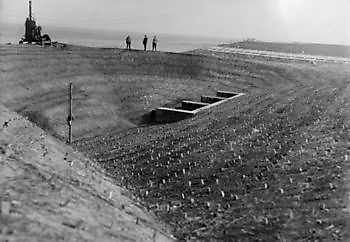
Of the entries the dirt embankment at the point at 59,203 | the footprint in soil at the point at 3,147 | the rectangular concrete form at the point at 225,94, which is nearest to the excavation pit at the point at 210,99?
the rectangular concrete form at the point at 225,94

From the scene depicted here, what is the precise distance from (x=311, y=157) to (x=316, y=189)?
2.27 metres

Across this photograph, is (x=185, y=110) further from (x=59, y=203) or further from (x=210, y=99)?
(x=59, y=203)

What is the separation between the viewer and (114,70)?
35.0m

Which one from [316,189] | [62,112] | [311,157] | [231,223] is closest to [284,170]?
[311,157]

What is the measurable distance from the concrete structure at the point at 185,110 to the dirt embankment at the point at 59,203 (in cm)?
1331

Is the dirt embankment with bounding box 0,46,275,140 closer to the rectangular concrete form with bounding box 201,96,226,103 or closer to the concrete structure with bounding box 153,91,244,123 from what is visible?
the concrete structure with bounding box 153,91,244,123

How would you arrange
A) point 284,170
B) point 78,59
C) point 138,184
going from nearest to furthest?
point 284,170, point 138,184, point 78,59

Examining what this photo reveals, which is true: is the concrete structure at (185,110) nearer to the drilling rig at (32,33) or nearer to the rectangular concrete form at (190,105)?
the rectangular concrete form at (190,105)

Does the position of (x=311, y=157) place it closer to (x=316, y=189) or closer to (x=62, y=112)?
(x=316, y=189)

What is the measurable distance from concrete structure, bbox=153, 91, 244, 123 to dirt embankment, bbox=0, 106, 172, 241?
43.7ft

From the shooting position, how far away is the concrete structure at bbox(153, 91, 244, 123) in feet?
85.4

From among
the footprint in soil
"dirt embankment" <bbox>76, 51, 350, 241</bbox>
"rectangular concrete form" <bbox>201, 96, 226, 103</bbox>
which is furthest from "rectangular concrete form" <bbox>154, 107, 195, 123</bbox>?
the footprint in soil

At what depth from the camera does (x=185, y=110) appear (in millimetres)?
29141

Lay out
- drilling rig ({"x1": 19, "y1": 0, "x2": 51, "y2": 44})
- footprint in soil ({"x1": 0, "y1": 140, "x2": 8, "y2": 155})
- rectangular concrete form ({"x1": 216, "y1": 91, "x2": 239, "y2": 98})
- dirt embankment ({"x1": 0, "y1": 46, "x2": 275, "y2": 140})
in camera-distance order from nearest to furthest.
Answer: footprint in soil ({"x1": 0, "y1": 140, "x2": 8, "y2": 155}), dirt embankment ({"x1": 0, "y1": 46, "x2": 275, "y2": 140}), rectangular concrete form ({"x1": 216, "y1": 91, "x2": 239, "y2": 98}), drilling rig ({"x1": 19, "y1": 0, "x2": 51, "y2": 44})
